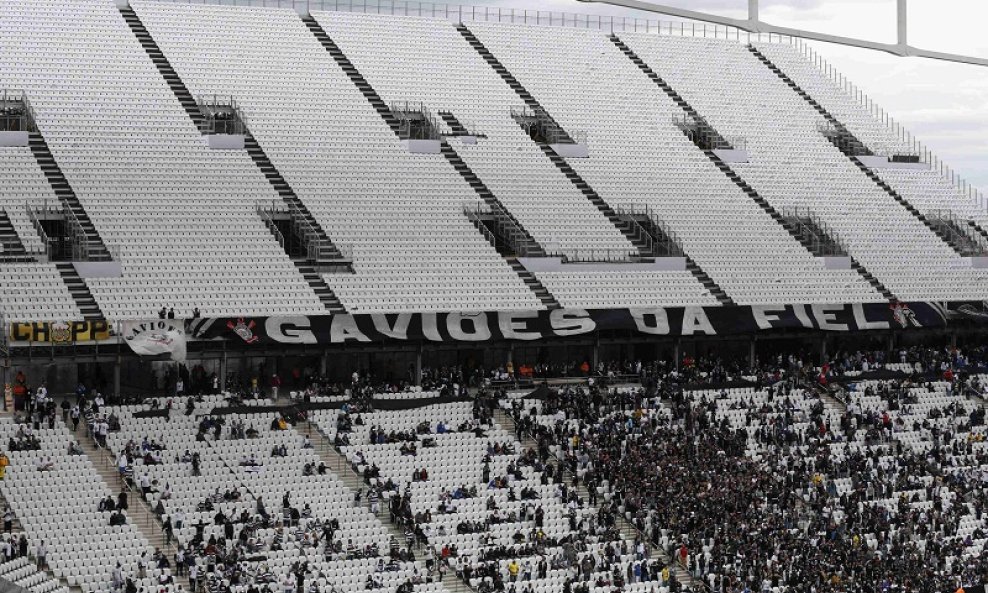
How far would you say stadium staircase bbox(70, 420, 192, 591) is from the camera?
126ft

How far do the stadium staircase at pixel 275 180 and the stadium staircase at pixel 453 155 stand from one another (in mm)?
4971

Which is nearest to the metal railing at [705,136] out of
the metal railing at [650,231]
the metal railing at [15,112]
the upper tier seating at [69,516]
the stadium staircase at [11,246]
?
the metal railing at [650,231]

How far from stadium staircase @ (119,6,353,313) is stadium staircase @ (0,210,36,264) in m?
7.06

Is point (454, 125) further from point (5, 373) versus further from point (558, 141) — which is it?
point (5, 373)

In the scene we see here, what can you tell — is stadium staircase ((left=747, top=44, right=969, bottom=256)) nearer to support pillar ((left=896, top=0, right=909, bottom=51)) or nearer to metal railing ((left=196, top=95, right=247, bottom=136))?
metal railing ((left=196, top=95, right=247, bottom=136))

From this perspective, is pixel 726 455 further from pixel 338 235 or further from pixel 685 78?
pixel 685 78

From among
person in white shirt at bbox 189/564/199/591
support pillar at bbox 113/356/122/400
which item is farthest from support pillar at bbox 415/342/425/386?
person in white shirt at bbox 189/564/199/591

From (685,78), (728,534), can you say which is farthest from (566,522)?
(685,78)

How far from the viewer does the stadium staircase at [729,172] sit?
57.8 m

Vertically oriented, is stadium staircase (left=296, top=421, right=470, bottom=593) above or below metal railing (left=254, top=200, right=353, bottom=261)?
below

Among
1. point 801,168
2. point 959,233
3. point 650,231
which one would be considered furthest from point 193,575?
point 959,233

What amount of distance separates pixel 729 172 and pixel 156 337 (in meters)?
23.0

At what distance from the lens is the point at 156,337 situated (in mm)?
45844

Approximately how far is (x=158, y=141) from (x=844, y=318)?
2087 centimetres
